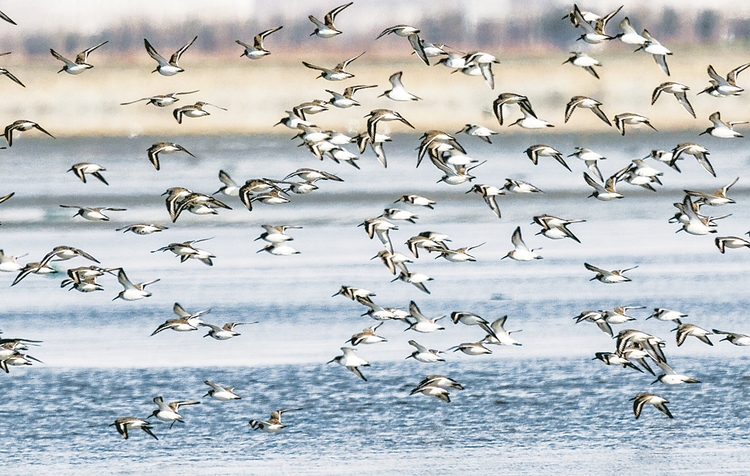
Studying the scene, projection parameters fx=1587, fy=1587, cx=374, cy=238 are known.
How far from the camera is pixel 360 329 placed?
51.4ft

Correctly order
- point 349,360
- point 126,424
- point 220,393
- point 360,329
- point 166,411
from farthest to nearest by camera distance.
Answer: point 360,329
point 349,360
point 220,393
point 166,411
point 126,424

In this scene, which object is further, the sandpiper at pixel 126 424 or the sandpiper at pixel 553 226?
the sandpiper at pixel 553 226

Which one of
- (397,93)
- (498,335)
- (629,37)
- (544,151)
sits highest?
(629,37)

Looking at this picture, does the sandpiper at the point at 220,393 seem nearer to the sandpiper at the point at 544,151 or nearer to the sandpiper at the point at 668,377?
the sandpiper at the point at 544,151

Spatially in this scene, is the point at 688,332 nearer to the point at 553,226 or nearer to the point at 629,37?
the point at 553,226

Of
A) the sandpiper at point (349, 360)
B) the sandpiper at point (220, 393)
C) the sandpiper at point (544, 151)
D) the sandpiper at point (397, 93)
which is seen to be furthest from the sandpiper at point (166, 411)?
the sandpiper at point (544, 151)

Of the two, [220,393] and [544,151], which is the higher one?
[544,151]

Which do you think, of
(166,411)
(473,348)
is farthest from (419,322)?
(166,411)

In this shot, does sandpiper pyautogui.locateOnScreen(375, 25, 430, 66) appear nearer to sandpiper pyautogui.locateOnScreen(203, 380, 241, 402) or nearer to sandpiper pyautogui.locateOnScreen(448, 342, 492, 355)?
sandpiper pyautogui.locateOnScreen(448, 342, 492, 355)

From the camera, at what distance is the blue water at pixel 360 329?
469 inches

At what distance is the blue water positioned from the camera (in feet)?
39.1

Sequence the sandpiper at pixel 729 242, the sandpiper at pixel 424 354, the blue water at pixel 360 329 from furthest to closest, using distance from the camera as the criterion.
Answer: the sandpiper at pixel 729 242
the sandpiper at pixel 424 354
the blue water at pixel 360 329

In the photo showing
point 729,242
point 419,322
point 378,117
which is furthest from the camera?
point 729,242

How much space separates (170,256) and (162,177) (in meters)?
5.55
